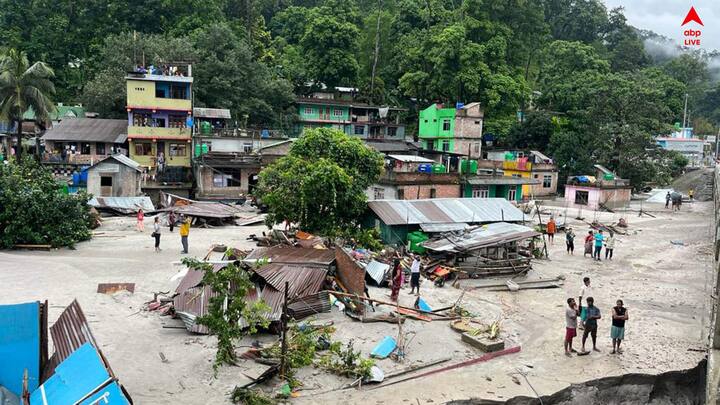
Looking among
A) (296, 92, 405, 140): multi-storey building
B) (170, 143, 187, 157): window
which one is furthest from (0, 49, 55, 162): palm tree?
(296, 92, 405, 140): multi-storey building

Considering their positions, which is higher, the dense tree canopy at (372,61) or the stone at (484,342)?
the dense tree canopy at (372,61)

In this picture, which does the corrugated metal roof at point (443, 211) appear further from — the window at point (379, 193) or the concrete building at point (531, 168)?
the concrete building at point (531, 168)

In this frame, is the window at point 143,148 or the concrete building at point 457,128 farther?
the concrete building at point 457,128

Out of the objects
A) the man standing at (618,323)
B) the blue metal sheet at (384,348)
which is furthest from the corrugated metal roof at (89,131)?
the man standing at (618,323)

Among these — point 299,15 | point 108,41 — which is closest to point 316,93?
point 299,15

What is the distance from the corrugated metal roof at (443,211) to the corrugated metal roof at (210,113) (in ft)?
79.6

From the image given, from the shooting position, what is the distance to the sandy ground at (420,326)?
12594mm

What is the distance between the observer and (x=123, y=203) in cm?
3412

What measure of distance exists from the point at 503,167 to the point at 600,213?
36.8 ft

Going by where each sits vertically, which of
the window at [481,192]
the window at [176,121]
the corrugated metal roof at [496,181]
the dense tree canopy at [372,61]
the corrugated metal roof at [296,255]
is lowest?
the corrugated metal roof at [296,255]

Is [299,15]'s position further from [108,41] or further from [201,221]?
[201,221]

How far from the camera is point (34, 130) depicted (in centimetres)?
5112

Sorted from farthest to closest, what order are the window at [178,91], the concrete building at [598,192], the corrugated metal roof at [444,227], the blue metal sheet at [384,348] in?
1. the concrete building at [598,192]
2. the window at [178,91]
3. the corrugated metal roof at [444,227]
4. the blue metal sheet at [384,348]

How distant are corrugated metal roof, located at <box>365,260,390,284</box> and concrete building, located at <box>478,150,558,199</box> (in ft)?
106
